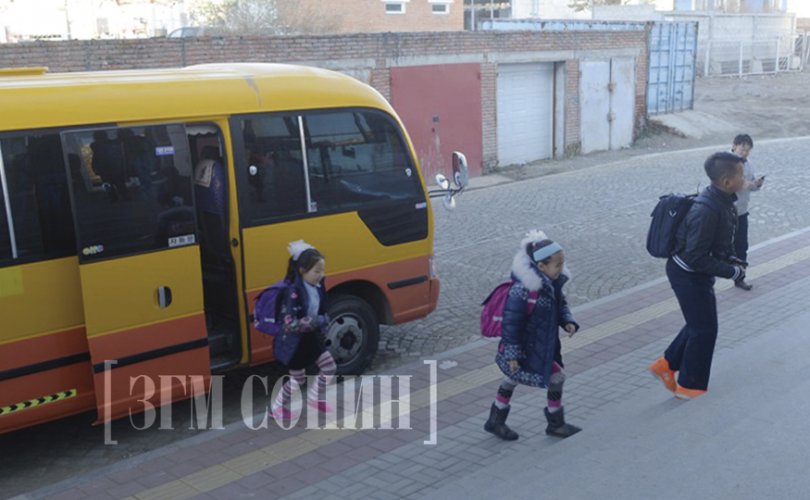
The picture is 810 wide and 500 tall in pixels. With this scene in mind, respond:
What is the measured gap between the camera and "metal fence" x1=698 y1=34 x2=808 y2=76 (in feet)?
122

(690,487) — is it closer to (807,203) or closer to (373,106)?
(373,106)

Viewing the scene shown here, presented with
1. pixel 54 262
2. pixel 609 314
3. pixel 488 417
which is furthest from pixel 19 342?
pixel 609 314

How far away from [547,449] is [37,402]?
3397 millimetres

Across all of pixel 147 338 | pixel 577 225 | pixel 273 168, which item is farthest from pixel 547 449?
pixel 577 225

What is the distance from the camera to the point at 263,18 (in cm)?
2653

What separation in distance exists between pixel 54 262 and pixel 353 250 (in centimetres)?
240

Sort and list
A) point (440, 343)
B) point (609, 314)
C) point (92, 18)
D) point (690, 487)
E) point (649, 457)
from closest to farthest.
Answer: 1. point (690, 487)
2. point (649, 457)
3. point (440, 343)
4. point (609, 314)
5. point (92, 18)

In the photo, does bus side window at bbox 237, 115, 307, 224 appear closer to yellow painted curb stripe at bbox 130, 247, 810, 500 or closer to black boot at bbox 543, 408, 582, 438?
yellow painted curb stripe at bbox 130, 247, 810, 500

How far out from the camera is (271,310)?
6020mm

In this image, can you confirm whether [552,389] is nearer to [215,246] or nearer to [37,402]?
[215,246]

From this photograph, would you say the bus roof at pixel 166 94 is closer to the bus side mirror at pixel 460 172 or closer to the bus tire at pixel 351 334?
the bus side mirror at pixel 460 172

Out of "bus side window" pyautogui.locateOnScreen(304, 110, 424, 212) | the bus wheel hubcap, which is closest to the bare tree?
"bus side window" pyautogui.locateOnScreen(304, 110, 424, 212)

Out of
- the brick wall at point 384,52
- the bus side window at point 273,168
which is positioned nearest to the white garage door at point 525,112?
the brick wall at point 384,52

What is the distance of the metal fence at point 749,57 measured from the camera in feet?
122
